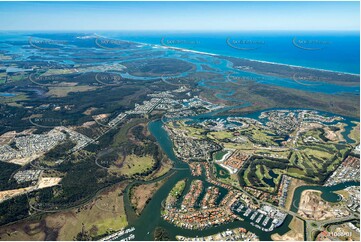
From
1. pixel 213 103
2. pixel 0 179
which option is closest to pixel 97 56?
pixel 213 103

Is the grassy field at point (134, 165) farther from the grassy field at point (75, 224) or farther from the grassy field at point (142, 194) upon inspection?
the grassy field at point (75, 224)

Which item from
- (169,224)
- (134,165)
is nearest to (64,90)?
(134,165)

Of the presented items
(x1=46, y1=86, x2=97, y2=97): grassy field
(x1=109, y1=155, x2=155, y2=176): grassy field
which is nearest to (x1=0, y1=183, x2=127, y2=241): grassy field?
(x1=109, y1=155, x2=155, y2=176): grassy field

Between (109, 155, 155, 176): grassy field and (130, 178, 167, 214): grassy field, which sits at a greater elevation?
(109, 155, 155, 176): grassy field

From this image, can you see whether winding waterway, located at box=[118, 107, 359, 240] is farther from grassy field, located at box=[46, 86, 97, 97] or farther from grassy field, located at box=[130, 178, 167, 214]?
grassy field, located at box=[46, 86, 97, 97]

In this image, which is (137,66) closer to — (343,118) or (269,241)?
(343,118)

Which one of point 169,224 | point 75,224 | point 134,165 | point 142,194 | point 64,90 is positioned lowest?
point 75,224

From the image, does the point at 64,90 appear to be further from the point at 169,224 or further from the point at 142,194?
the point at 169,224

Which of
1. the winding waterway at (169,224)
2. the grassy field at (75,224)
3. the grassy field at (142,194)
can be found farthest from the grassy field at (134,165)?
the grassy field at (75,224)

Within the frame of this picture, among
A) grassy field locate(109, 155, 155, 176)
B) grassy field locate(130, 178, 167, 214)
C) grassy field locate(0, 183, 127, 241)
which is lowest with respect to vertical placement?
grassy field locate(0, 183, 127, 241)

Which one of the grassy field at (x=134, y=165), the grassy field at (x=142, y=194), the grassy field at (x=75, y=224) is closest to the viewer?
the grassy field at (x=75, y=224)

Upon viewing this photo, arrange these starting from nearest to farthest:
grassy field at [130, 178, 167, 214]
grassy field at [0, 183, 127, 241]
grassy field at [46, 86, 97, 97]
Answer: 1. grassy field at [0, 183, 127, 241]
2. grassy field at [130, 178, 167, 214]
3. grassy field at [46, 86, 97, 97]
